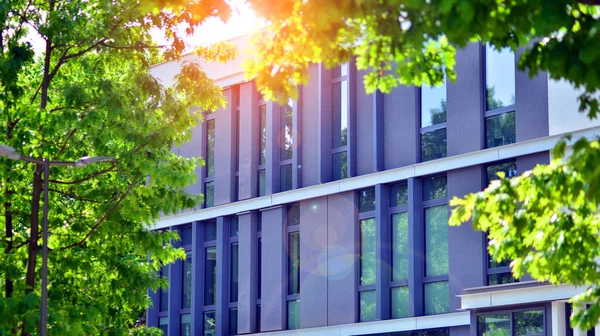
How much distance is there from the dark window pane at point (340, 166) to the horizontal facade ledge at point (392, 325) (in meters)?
4.13

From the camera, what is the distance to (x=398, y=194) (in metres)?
28.6

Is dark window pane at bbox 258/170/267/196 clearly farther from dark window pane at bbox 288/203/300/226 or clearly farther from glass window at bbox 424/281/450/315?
glass window at bbox 424/281/450/315

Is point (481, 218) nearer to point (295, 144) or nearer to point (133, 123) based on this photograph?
point (133, 123)

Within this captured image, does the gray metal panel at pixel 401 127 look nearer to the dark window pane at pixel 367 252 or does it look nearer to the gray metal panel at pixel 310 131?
the dark window pane at pixel 367 252

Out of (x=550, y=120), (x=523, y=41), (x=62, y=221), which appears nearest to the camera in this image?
(x=523, y=41)

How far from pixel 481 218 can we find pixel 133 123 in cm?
930

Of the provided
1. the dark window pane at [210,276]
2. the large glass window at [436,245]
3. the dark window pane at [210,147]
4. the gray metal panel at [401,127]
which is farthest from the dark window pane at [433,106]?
the dark window pane at [210,276]

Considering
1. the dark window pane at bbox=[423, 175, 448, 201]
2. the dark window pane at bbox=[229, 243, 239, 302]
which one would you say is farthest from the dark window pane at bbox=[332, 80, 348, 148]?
the dark window pane at bbox=[229, 243, 239, 302]

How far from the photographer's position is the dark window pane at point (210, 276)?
34500 mm

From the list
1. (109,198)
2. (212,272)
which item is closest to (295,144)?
(212,272)

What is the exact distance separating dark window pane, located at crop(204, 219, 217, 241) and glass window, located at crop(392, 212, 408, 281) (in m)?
7.99

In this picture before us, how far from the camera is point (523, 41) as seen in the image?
954cm

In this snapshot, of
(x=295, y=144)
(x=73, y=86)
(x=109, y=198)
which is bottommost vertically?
(x=109, y=198)

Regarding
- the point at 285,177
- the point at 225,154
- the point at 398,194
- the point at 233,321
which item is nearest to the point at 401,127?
the point at 398,194
